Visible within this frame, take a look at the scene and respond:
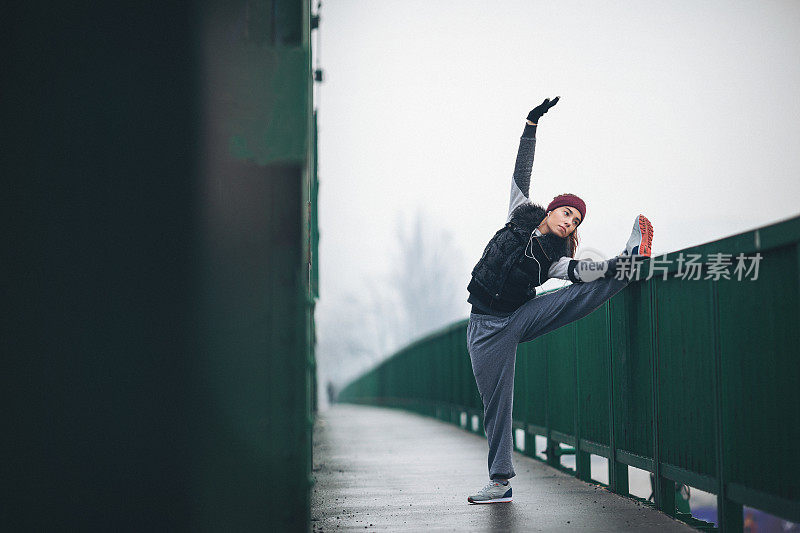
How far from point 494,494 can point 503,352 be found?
0.85 metres

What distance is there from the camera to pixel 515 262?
5117 mm

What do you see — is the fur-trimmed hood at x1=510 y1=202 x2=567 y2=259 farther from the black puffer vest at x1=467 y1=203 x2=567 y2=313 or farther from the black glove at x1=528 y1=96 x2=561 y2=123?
the black glove at x1=528 y1=96 x2=561 y2=123

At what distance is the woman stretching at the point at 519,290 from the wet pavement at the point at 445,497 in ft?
1.23

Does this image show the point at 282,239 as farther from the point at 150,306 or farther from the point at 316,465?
the point at 316,465

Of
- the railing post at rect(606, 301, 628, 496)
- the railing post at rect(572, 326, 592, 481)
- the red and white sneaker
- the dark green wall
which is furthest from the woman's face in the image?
the dark green wall

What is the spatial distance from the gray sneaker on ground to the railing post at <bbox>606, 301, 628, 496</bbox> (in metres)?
0.75

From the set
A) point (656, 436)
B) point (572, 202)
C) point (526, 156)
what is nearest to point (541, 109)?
point (526, 156)

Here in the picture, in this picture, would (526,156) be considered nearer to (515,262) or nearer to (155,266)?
(515,262)

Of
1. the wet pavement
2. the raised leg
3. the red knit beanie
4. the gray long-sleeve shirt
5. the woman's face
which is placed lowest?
the wet pavement

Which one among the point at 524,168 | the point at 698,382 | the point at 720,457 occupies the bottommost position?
the point at 720,457

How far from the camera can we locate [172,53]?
354 centimetres

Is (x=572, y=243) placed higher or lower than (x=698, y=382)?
higher

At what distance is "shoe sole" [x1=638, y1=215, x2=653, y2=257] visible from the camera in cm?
471

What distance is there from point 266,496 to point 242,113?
1.50 m
